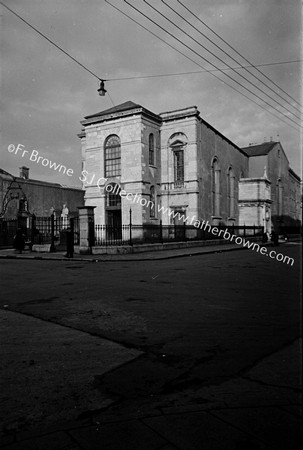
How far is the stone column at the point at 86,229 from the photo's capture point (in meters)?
18.8

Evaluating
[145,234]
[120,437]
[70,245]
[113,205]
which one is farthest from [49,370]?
[113,205]

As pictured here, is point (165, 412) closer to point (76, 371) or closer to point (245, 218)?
point (76, 371)

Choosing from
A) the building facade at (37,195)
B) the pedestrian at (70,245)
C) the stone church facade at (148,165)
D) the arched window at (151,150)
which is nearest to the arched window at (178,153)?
the stone church facade at (148,165)

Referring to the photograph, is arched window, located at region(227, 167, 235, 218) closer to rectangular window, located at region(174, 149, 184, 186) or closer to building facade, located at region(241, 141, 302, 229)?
building facade, located at region(241, 141, 302, 229)

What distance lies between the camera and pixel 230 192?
40406 millimetres

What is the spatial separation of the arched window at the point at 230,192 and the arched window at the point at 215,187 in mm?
3891

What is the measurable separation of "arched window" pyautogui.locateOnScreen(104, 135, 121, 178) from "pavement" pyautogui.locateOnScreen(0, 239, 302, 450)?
97.8 feet

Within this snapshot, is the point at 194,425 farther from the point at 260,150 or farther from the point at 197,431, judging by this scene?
the point at 260,150

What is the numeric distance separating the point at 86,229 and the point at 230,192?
2543 centimetres

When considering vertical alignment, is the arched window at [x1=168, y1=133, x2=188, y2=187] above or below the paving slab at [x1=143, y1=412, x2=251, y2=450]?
above

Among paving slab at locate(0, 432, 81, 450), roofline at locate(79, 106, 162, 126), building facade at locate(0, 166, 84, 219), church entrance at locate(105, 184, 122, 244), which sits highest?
roofline at locate(79, 106, 162, 126)

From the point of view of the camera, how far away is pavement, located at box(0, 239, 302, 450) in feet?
7.06

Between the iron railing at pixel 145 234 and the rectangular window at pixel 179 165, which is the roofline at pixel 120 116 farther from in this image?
the iron railing at pixel 145 234

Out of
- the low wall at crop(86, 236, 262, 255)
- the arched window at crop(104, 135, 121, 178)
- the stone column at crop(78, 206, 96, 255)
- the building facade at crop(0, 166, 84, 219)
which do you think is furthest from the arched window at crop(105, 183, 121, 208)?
the building facade at crop(0, 166, 84, 219)
